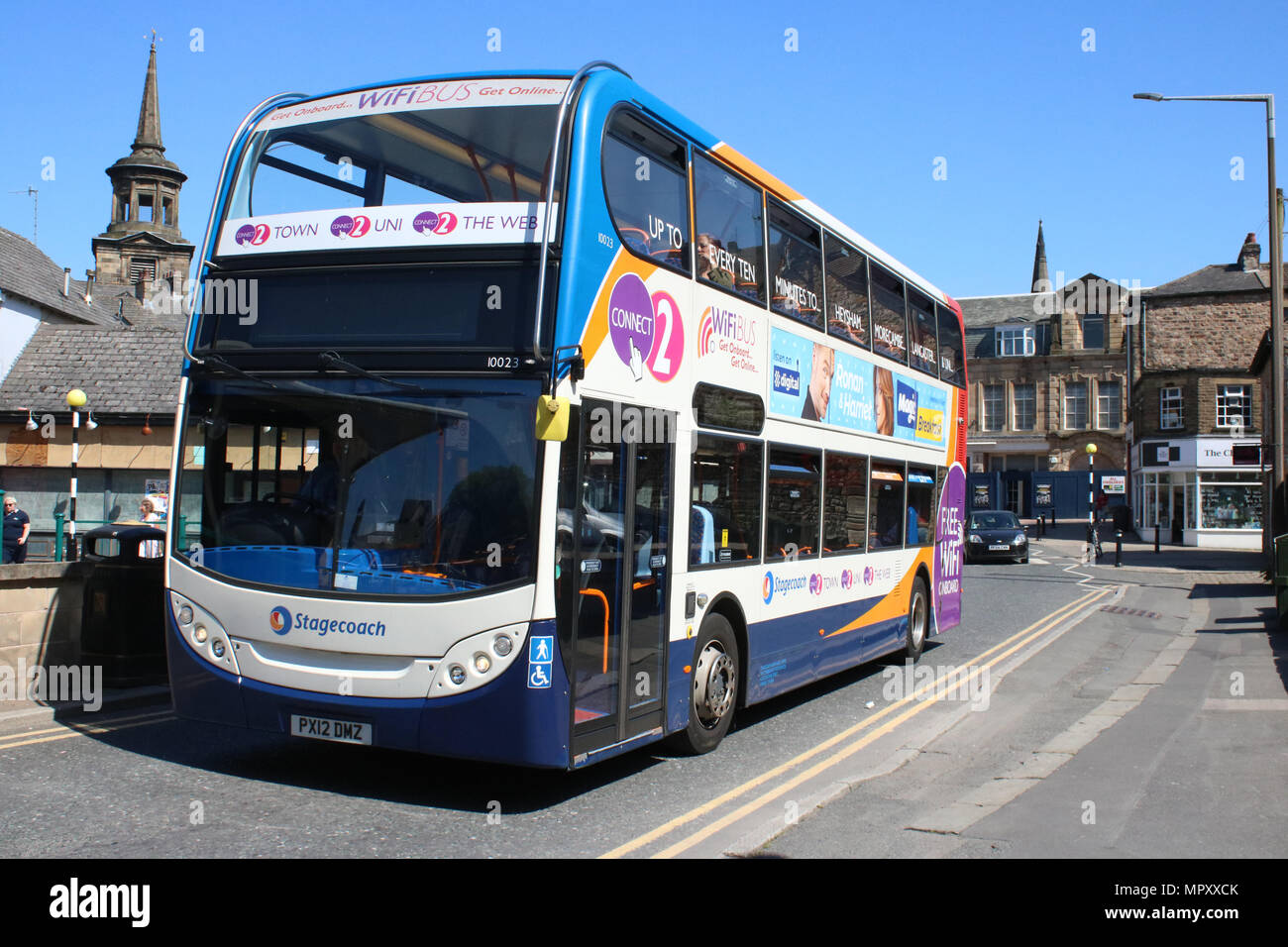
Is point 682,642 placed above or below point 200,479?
below

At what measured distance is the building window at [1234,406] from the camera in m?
45.6

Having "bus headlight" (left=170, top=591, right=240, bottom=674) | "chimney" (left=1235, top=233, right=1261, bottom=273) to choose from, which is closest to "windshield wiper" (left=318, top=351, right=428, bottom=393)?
"bus headlight" (left=170, top=591, right=240, bottom=674)

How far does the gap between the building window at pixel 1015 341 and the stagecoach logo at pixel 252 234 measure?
219 ft

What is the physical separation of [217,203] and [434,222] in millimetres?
1732

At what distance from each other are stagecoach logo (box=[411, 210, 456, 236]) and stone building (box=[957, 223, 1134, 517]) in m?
61.4

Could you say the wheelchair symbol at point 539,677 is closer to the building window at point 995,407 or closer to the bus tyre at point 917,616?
the bus tyre at point 917,616

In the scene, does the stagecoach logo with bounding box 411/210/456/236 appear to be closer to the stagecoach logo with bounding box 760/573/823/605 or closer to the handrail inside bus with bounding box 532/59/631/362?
the handrail inside bus with bounding box 532/59/631/362

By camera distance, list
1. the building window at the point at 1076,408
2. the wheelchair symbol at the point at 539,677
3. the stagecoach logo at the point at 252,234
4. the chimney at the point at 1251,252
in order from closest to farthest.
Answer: the wheelchair symbol at the point at 539,677 < the stagecoach logo at the point at 252,234 < the chimney at the point at 1251,252 < the building window at the point at 1076,408

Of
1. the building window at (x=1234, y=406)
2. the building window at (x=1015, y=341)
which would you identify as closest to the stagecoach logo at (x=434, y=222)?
the building window at (x=1234, y=406)

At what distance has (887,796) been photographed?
7.11 meters

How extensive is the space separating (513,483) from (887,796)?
3.08 metres

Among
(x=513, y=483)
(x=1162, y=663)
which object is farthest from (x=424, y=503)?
(x=1162, y=663)

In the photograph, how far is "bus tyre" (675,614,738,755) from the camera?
26.4 feet
